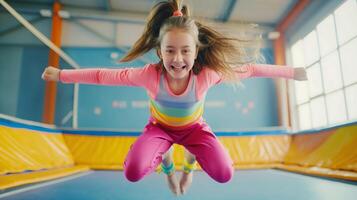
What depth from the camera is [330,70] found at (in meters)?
4.53

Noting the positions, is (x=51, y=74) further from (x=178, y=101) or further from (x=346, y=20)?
(x=346, y=20)

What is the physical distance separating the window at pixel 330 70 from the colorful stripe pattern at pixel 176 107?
11.3 ft

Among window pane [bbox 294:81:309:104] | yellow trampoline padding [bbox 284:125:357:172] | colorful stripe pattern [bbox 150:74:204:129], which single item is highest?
window pane [bbox 294:81:309:104]

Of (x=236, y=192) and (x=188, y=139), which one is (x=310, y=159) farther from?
(x=188, y=139)

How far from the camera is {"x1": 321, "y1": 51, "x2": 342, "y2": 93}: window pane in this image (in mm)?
4328

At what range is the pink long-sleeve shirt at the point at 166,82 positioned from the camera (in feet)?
4.60

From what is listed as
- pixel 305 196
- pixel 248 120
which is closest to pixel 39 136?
pixel 305 196

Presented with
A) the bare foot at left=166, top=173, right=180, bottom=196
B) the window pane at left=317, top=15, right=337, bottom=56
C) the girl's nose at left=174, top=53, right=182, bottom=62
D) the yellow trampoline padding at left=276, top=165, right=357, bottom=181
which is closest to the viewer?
the girl's nose at left=174, top=53, right=182, bottom=62

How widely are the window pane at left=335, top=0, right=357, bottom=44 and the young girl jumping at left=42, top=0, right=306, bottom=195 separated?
332cm

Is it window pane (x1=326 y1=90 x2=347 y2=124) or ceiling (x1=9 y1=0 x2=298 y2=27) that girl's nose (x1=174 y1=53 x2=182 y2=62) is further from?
ceiling (x1=9 y1=0 x2=298 y2=27)

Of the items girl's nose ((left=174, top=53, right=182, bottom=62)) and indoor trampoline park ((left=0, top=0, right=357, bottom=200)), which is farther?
indoor trampoline park ((left=0, top=0, right=357, bottom=200))

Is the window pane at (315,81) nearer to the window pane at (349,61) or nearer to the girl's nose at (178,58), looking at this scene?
the window pane at (349,61)

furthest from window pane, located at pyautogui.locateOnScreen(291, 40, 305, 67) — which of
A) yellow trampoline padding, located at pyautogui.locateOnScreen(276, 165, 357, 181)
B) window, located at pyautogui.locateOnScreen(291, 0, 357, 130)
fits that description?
yellow trampoline padding, located at pyautogui.locateOnScreen(276, 165, 357, 181)

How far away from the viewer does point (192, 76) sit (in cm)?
145
